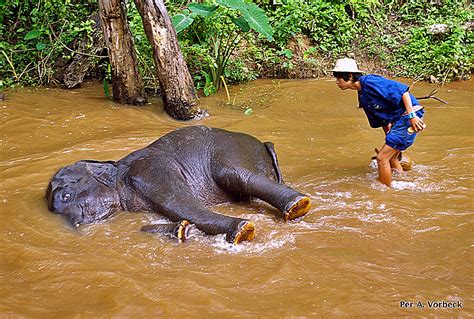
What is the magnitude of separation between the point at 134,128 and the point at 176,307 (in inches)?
173

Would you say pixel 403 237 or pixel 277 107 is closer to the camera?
pixel 403 237

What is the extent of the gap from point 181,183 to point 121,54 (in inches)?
154

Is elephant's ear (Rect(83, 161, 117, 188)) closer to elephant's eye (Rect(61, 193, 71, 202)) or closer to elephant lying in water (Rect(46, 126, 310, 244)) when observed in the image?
elephant lying in water (Rect(46, 126, 310, 244))

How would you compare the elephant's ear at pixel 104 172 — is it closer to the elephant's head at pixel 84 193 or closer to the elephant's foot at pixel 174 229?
the elephant's head at pixel 84 193

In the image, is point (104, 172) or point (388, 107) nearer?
point (104, 172)

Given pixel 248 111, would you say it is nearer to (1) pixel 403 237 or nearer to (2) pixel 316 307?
(1) pixel 403 237

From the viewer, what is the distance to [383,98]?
4.79 metres

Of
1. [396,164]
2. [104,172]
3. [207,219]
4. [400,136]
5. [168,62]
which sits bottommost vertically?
Answer: [396,164]

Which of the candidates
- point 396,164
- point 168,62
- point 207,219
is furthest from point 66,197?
point 168,62

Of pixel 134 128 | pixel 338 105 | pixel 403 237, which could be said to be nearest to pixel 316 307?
pixel 403 237

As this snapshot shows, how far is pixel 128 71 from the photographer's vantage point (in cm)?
759

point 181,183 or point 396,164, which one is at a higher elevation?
point 181,183

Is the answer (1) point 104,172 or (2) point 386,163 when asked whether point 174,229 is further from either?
(2) point 386,163

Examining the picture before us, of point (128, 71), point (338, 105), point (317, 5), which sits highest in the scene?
point (317, 5)
